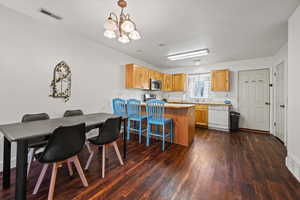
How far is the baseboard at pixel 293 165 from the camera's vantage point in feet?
5.87

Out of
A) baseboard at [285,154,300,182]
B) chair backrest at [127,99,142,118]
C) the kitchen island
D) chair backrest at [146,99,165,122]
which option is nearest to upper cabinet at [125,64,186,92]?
chair backrest at [127,99,142,118]

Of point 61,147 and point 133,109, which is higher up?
point 133,109

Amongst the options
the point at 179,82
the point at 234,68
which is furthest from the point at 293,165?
the point at 179,82

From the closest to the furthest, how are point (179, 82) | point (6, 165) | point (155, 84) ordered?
point (6, 165), point (155, 84), point (179, 82)

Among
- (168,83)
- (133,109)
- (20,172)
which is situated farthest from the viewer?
(168,83)

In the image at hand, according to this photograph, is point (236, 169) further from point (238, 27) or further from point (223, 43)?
point (223, 43)

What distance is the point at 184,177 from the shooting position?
5.99ft

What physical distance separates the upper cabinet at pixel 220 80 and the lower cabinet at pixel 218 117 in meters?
0.78

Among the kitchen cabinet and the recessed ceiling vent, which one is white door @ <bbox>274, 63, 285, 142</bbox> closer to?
the kitchen cabinet

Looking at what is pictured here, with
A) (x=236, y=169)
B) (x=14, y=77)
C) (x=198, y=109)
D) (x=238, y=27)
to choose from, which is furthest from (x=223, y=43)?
(x=14, y=77)

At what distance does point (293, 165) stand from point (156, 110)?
240 cm

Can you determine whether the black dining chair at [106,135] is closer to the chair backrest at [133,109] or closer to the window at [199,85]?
the chair backrest at [133,109]

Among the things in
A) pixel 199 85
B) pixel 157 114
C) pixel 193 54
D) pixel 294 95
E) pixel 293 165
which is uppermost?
pixel 193 54

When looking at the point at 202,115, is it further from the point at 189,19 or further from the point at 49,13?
the point at 49,13
